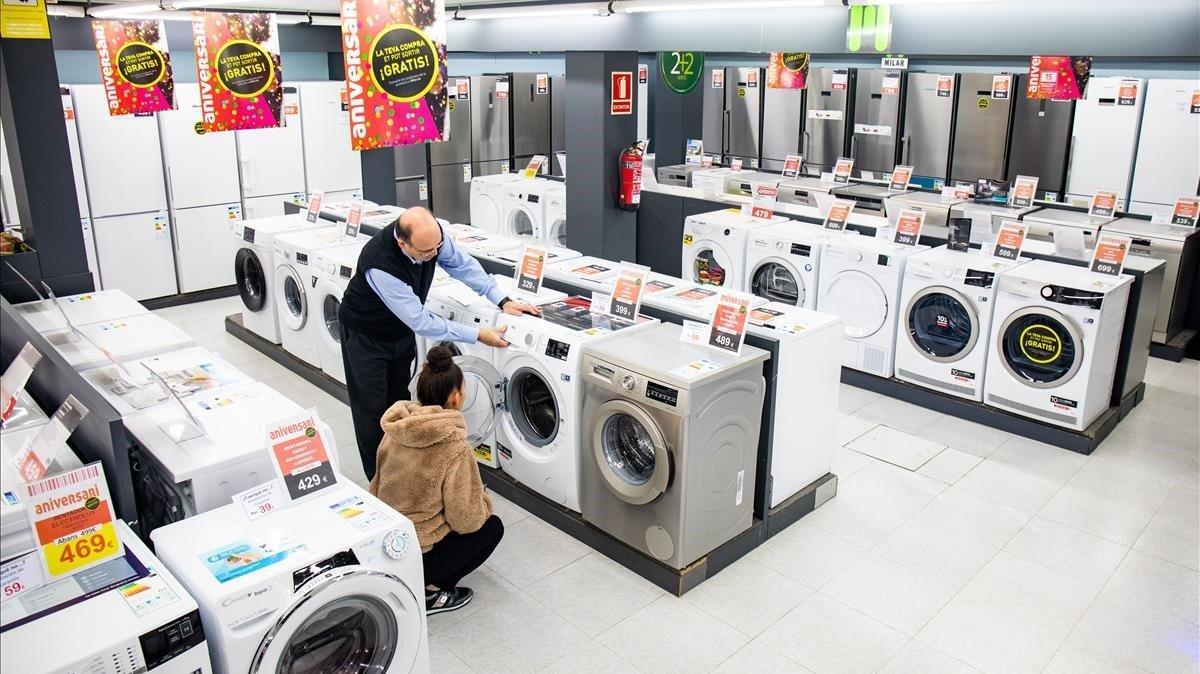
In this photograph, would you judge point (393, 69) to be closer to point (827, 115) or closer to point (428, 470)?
point (428, 470)

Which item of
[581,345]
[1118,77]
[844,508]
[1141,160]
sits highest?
[1118,77]

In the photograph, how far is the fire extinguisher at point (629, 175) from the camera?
6.72 meters

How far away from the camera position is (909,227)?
21.7 ft

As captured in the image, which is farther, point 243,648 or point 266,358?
point 266,358

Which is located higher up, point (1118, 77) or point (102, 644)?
point (1118, 77)

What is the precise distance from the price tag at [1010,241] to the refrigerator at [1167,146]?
2968mm

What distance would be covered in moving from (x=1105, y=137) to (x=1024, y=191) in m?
1.51

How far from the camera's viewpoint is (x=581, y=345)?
4.38m

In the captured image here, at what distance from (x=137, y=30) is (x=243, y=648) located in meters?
6.32

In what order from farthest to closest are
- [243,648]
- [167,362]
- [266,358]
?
[266,358]
[167,362]
[243,648]

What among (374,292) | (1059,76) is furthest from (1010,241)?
(374,292)

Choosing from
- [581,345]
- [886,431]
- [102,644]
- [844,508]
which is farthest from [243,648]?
[886,431]

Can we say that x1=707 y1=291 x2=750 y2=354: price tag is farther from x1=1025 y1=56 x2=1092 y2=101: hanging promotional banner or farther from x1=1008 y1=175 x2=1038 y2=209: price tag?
x1=1025 y1=56 x2=1092 y2=101: hanging promotional banner

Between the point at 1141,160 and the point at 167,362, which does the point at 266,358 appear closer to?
the point at 167,362
